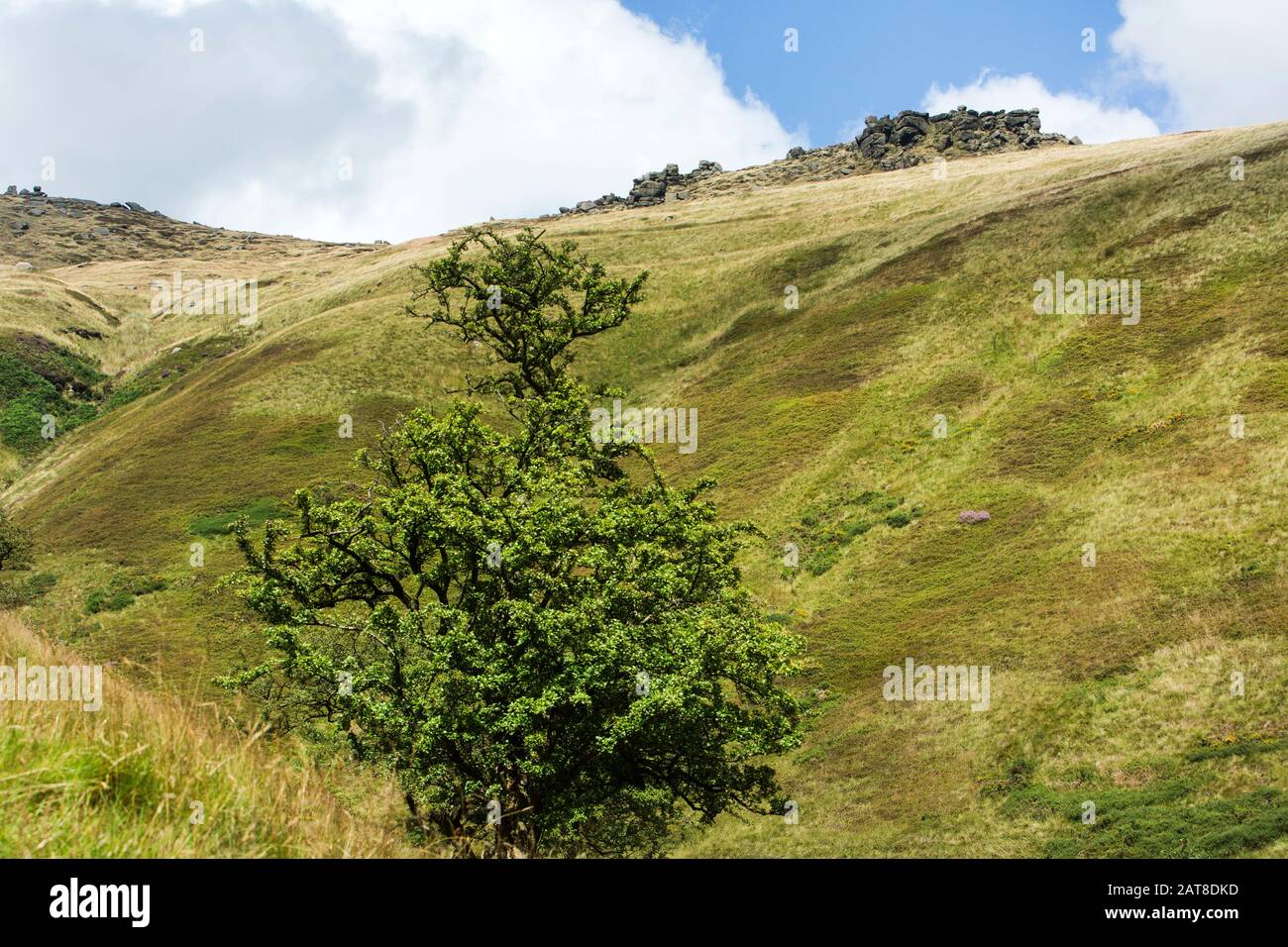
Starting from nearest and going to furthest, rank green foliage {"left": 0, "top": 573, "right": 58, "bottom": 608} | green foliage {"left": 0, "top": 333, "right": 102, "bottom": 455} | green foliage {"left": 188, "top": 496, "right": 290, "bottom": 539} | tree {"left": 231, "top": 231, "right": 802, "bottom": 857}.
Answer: tree {"left": 231, "top": 231, "right": 802, "bottom": 857}, green foliage {"left": 0, "top": 573, "right": 58, "bottom": 608}, green foliage {"left": 188, "top": 496, "right": 290, "bottom": 539}, green foliage {"left": 0, "top": 333, "right": 102, "bottom": 455}

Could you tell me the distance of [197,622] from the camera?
48.6 m

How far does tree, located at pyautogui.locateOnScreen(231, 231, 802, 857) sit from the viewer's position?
2058 centimetres

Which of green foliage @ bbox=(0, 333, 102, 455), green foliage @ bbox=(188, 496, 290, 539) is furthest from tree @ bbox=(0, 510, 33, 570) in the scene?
green foliage @ bbox=(0, 333, 102, 455)

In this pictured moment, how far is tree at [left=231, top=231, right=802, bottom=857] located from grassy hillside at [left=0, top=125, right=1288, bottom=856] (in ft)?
16.2

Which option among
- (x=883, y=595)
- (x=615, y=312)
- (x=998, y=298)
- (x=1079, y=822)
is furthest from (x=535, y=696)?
(x=998, y=298)

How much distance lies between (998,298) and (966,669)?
43.7m

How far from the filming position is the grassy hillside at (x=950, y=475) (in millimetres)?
27719

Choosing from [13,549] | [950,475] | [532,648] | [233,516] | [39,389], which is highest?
[39,389]

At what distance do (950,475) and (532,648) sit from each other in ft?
116

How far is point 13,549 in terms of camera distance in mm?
55250

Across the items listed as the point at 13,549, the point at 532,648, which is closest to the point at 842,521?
the point at 532,648

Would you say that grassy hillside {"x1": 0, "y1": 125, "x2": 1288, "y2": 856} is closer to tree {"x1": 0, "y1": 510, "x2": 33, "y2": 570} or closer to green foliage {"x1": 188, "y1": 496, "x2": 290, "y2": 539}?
green foliage {"x1": 188, "y1": 496, "x2": 290, "y2": 539}

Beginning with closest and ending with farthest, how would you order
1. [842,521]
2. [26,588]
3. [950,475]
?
1. [842,521]
2. [950,475]
3. [26,588]

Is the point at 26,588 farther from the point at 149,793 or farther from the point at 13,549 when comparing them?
the point at 149,793
